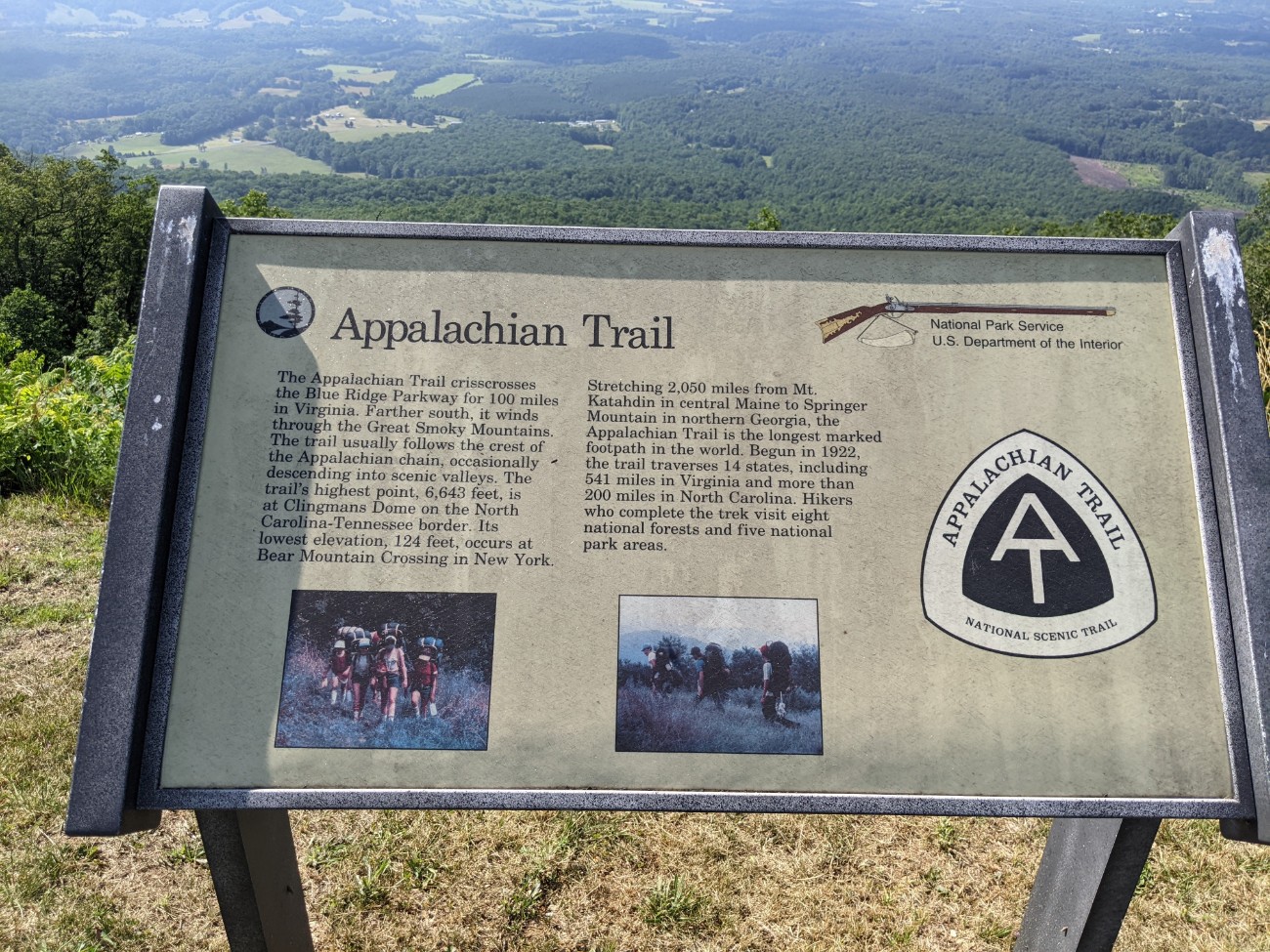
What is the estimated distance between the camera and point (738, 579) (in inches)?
67.6

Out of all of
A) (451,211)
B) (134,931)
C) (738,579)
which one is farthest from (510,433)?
(451,211)

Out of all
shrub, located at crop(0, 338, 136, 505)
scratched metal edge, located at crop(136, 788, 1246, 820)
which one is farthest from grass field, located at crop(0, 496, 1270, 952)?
shrub, located at crop(0, 338, 136, 505)

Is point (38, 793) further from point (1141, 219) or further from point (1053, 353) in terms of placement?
point (1141, 219)

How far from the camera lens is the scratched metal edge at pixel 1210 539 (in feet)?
5.31

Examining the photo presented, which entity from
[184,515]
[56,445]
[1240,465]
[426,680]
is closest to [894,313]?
[1240,465]

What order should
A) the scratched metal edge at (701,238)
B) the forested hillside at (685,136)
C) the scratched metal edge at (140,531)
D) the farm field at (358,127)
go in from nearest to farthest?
Answer: the scratched metal edge at (140,531), the scratched metal edge at (701,238), the forested hillside at (685,136), the farm field at (358,127)

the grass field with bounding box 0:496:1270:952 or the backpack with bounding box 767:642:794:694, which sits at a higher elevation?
the backpack with bounding box 767:642:794:694

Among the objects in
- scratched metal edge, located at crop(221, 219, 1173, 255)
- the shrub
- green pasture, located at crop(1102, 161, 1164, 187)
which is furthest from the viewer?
green pasture, located at crop(1102, 161, 1164, 187)

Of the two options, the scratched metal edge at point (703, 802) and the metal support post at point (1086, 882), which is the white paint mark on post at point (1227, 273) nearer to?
the scratched metal edge at point (703, 802)

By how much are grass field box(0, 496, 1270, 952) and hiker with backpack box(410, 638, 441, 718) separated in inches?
53.3

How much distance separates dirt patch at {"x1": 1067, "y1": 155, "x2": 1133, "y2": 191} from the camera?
295 ft

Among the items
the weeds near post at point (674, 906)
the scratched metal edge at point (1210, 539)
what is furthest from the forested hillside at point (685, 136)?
the scratched metal edge at point (1210, 539)

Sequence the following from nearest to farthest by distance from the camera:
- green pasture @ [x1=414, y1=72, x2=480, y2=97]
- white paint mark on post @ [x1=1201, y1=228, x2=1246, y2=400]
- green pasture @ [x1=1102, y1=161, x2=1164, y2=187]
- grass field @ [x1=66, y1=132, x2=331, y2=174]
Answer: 1. white paint mark on post @ [x1=1201, y1=228, x2=1246, y2=400]
2. green pasture @ [x1=1102, y1=161, x2=1164, y2=187]
3. grass field @ [x1=66, y1=132, x2=331, y2=174]
4. green pasture @ [x1=414, y1=72, x2=480, y2=97]

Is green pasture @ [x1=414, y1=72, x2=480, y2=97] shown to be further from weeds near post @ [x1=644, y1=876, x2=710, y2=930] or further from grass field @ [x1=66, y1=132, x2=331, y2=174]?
weeds near post @ [x1=644, y1=876, x2=710, y2=930]
